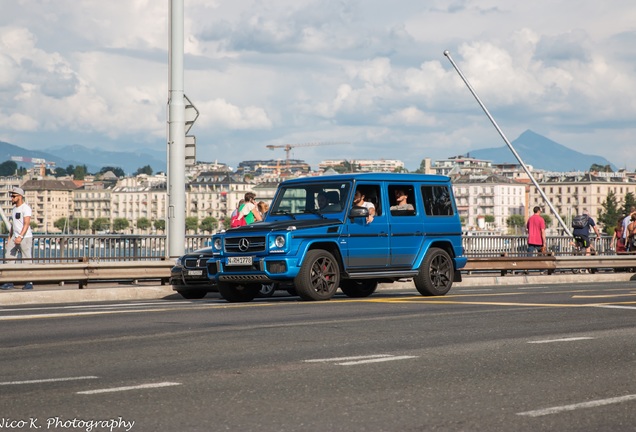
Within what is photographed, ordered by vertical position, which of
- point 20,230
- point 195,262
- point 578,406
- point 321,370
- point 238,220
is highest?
point 238,220

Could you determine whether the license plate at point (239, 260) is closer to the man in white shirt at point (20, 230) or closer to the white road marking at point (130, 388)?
the man in white shirt at point (20, 230)

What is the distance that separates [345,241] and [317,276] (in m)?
0.81

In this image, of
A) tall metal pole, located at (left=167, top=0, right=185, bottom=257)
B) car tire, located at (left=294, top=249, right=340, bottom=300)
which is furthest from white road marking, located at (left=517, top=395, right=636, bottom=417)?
tall metal pole, located at (left=167, top=0, right=185, bottom=257)

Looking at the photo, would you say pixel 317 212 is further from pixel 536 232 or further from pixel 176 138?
pixel 536 232

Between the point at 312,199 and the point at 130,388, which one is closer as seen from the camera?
the point at 130,388

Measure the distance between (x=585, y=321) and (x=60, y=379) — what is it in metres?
7.11

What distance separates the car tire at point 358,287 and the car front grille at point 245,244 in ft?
8.19

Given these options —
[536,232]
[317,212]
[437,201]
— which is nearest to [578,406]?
[317,212]

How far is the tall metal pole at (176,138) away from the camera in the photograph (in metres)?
23.0

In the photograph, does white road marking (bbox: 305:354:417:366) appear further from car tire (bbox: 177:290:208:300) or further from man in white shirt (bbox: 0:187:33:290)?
man in white shirt (bbox: 0:187:33:290)

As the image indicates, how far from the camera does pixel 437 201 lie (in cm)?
2055

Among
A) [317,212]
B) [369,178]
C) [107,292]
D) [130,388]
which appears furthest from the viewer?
[107,292]

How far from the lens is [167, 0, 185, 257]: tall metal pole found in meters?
23.0

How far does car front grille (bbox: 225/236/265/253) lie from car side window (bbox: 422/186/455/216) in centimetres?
341
